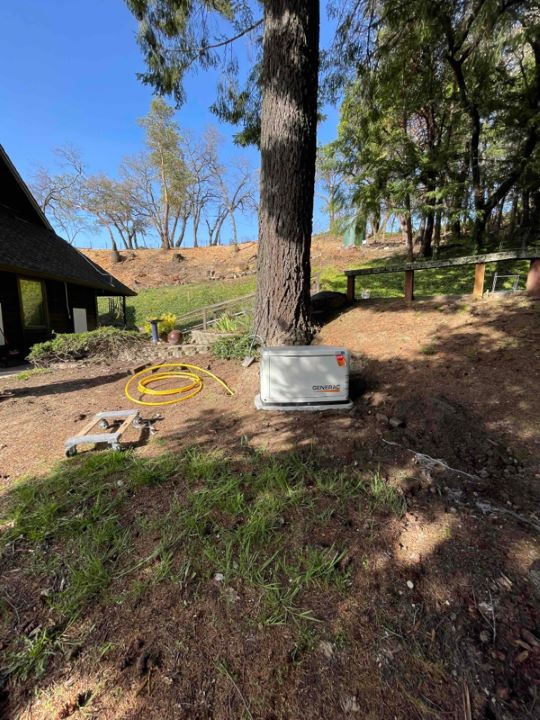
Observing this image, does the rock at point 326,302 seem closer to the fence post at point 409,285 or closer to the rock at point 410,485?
the fence post at point 409,285

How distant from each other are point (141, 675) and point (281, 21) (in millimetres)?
6307

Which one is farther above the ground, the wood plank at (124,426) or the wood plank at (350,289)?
the wood plank at (350,289)

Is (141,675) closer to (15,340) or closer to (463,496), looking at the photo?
(463,496)

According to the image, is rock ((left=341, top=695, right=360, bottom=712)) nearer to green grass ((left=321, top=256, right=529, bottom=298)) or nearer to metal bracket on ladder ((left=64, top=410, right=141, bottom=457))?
metal bracket on ladder ((left=64, top=410, right=141, bottom=457))

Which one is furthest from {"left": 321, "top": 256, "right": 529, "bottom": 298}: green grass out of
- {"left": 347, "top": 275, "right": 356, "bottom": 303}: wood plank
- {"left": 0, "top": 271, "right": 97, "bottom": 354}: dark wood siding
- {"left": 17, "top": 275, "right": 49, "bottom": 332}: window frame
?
{"left": 17, "top": 275, "right": 49, "bottom": 332}: window frame

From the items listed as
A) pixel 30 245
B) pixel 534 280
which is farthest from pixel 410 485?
pixel 30 245

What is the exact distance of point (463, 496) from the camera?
1905 mm

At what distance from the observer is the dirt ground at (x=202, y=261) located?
19816 millimetres

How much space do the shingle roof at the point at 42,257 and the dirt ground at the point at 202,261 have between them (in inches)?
423

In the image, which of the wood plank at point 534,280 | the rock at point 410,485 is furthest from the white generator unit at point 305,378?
the wood plank at point 534,280

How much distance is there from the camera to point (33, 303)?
9.45 meters

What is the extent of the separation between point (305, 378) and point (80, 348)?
565cm

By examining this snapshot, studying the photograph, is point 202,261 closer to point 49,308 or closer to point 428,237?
point 49,308

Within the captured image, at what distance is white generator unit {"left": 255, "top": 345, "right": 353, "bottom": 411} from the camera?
292 centimetres
